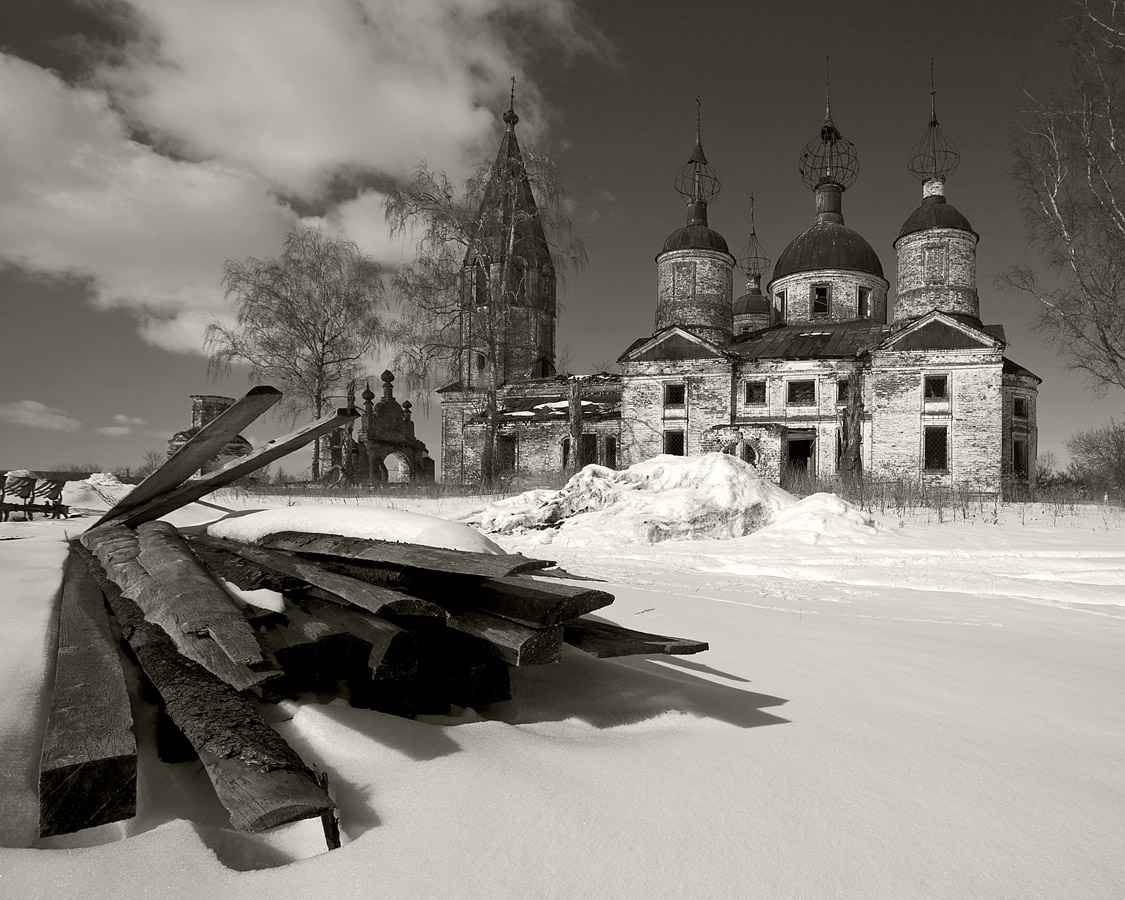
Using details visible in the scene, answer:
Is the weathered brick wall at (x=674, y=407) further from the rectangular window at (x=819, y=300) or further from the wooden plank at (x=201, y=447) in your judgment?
Result: the wooden plank at (x=201, y=447)

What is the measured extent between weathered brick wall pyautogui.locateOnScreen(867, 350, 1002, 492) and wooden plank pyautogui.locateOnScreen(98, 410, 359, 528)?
83.2 feet

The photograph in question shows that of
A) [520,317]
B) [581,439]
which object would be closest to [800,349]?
[581,439]

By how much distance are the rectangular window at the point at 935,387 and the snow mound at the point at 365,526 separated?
86.5 ft

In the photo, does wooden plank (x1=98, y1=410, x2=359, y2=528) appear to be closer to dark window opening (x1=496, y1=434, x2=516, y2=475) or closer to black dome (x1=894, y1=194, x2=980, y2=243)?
dark window opening (x1=496, y1=434, x2=516, y2=475)

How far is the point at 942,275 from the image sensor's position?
29.2m

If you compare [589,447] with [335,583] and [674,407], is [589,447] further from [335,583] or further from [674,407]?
[335,583]

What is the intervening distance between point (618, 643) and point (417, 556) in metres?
0.79

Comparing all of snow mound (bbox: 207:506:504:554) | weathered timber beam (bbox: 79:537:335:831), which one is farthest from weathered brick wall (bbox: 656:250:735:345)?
weathered timber beam (bbox: 79:537:335:831)

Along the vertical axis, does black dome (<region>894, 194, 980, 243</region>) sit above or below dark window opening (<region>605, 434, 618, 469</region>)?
above

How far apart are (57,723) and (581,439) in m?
27.6

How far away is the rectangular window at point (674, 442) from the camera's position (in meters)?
28.5

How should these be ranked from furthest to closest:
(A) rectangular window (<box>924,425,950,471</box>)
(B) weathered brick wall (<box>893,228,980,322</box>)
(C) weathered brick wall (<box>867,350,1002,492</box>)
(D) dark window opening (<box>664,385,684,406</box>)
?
(B) weathered brick wall (<box>893,228,980,322</box>) → (D) dark window opening (<box>664,385,684,406</box>) → (A) rectangular window (<box>924,425,950,471</box>) → (C) weathered brick wall (<box>867,350,1002,492</box>)

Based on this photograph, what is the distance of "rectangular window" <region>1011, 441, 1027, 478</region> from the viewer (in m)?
28.2

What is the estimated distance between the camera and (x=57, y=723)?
1461 millimetres
